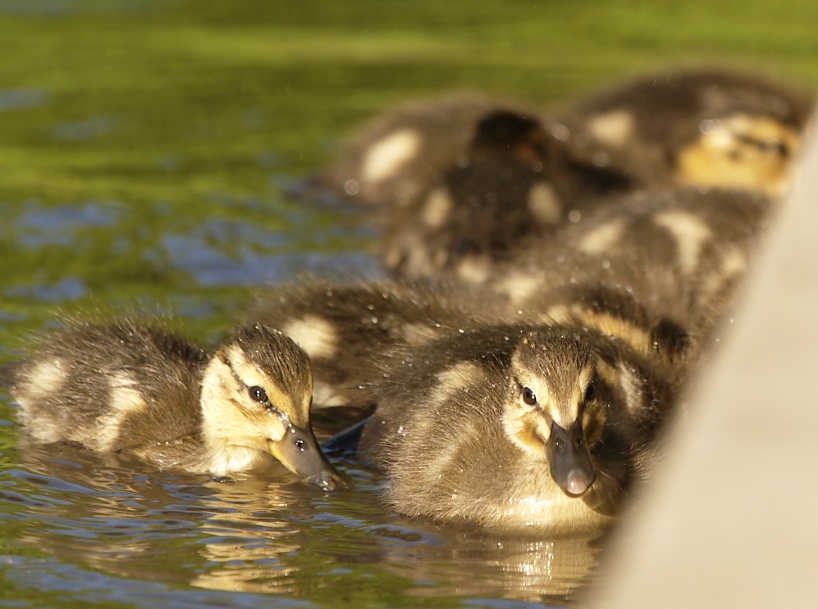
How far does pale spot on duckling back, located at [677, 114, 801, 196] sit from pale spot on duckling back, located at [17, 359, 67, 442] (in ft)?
11.8

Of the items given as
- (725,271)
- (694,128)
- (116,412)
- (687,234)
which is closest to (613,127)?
(694,128)

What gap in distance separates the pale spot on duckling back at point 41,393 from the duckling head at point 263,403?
433 mm

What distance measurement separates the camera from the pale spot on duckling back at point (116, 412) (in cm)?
394

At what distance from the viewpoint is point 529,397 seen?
3316mm

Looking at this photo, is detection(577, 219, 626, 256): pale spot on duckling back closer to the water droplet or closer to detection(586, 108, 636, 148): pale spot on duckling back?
detection(586, 108, 636, 148): pale spot on duckling back

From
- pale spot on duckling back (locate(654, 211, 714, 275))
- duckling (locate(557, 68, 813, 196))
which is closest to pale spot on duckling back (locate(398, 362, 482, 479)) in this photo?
pale spot on duckling back (locate(654, 211, 714, 275))

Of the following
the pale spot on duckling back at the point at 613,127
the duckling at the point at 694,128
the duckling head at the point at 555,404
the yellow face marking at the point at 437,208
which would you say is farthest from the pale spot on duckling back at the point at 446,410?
the pale spot on duckling back at the point at 613,127

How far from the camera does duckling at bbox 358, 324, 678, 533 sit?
3.27m

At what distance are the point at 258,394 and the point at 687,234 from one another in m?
A: 2.05

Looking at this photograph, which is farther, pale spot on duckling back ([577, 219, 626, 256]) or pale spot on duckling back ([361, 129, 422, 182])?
pale spot on duckling back ([361, 129, 422, 182])

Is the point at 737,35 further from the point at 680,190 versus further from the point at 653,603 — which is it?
the point at 653,603

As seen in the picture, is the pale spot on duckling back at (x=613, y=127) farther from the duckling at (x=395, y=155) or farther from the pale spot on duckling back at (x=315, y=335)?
the pale spot on duckling back at (x=315, y=335)

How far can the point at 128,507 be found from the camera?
351cm

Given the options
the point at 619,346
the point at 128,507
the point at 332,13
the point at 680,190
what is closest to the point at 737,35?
the point at 332,13
